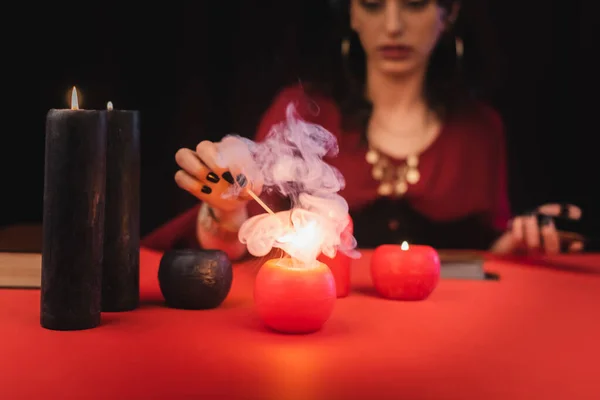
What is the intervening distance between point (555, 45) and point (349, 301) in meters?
1.59

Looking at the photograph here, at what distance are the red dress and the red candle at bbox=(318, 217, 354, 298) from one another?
3.83 ft

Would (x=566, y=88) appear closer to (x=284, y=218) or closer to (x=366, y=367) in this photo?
(x=284, y=218)

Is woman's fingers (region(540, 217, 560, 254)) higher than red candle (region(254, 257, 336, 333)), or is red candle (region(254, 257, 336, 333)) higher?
woman's fingers (region(540, 217, 560, 254))

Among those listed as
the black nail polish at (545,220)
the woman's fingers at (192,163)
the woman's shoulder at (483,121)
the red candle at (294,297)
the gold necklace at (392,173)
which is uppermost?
the woman's shoulder at (483,121)

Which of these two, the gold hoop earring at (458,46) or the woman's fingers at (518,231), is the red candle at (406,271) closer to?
the woman's fingers at (518,231)

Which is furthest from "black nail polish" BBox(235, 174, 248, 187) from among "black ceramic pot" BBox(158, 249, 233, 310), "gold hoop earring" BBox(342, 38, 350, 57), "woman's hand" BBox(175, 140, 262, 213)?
"gold hoop earring" BBox(342, 38, 350, 57)

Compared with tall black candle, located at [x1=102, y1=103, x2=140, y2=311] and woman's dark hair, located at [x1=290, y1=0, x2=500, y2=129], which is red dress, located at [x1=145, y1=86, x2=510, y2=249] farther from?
tall black candle, located at [x1=102, y1=103, x2=140, y2=311]

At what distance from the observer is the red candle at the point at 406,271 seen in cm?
136

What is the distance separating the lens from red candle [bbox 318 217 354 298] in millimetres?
1334

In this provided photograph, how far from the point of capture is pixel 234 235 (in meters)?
1.69

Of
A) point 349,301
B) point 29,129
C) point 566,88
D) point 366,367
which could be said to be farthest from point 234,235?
point 566,88

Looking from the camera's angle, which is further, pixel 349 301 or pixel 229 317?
pixel 349 301

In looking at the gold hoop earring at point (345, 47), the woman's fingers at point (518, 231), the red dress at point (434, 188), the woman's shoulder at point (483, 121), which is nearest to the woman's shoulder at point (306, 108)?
the red dress at point (434, 188)

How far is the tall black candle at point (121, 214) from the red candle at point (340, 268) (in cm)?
32
